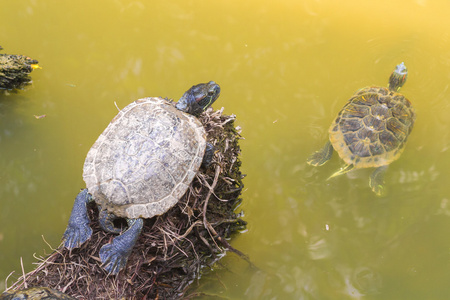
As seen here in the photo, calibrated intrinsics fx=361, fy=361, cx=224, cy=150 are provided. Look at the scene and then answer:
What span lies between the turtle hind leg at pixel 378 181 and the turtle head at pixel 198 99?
1.71 meters

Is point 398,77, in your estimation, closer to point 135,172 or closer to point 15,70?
point 135,172

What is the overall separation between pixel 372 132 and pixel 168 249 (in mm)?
2029

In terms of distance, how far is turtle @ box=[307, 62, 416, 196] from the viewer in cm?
320

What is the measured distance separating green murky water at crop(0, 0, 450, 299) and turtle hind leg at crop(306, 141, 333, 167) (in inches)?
2.9

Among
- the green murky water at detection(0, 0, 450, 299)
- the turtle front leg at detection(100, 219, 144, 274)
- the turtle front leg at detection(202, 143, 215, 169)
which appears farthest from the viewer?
the green murky water at detection(0, 0, 450, 299)

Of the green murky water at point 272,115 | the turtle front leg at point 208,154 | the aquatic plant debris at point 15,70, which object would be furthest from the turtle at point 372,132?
the aquatic plant debris at point 15,70

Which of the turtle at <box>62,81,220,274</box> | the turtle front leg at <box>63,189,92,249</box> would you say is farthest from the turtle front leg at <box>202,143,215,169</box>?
the turtle front leg at <box>63,189,92,249</box>

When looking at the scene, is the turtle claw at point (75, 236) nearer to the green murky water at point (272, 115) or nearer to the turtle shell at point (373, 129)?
the green murky water at point (272, 115)

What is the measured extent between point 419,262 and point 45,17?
13.9 feet

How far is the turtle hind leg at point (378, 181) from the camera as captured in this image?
331 centimetres

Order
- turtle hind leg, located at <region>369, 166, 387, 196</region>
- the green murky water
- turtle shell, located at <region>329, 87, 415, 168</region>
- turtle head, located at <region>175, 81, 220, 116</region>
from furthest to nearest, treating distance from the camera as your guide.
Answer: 1. turtle hind leg, located at <region>369, 166, 387, 196</region>
2. turtle shell, located at <region>329, 87, 415, 168</region>
3. the green murky water
4. turtle head, located at <region>175, 81, 220, 116</region>

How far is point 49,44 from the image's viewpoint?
363 cm

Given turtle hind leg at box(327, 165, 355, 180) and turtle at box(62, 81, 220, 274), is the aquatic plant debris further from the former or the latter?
turtle hind leg at box(327, 165, 355, 180)

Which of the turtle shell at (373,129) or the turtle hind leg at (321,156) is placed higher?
the turtle shell at (373,129)
